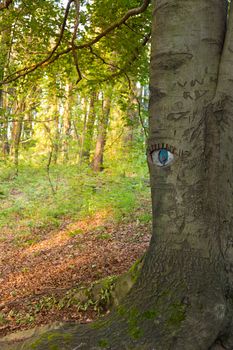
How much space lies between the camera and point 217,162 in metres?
2.60

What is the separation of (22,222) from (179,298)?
28.4ft

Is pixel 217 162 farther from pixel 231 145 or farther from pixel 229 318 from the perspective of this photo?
pixel 229 318

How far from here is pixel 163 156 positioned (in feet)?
8.80

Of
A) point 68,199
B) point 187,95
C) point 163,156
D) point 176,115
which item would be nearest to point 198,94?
point 187,95

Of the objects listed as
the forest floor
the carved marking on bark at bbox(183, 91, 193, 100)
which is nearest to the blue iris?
the carved marking on bark at bbox(183, 91, 193, 100)

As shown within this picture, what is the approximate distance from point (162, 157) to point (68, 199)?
8.68 meters

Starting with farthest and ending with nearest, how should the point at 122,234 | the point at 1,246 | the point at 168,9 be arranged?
the point at 1,246
the point at 122,234
the point at 168,9

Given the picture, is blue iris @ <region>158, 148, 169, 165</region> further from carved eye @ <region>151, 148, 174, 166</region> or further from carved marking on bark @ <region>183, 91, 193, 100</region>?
carved marking on bark @ <region>183, 91, 193, 100</region>

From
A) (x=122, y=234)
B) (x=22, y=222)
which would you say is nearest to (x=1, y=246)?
(x=22, y=222)

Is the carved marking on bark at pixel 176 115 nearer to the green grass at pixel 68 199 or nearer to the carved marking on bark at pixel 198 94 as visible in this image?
the carved marking on bark at pixel 198 94

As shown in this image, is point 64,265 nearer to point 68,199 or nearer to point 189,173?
point 189,173

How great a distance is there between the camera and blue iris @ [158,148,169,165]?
267cm

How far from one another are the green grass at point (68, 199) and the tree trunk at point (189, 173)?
19.2 feet

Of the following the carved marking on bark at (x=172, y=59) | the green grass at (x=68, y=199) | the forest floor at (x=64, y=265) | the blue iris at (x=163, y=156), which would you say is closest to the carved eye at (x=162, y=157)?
the blue iris at (x=163, y=156)
